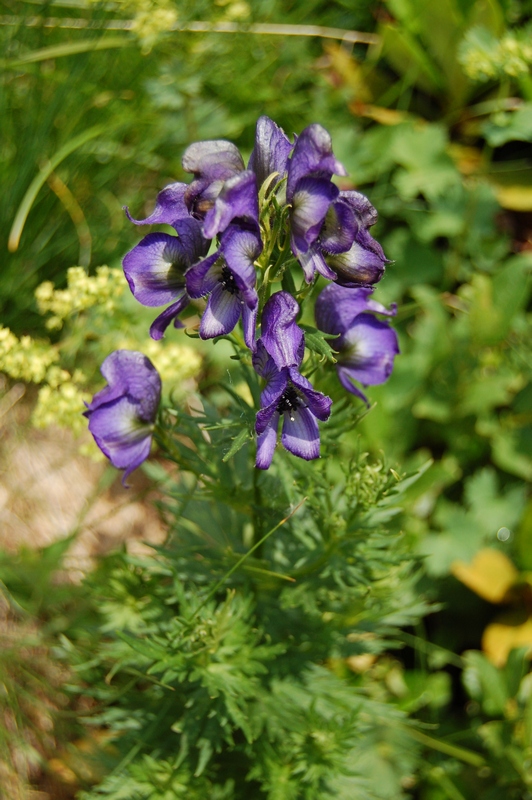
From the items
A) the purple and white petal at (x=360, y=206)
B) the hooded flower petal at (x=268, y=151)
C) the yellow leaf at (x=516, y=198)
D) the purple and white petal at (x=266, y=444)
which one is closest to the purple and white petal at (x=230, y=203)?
the hooded flower petal at (x=268, y=151)

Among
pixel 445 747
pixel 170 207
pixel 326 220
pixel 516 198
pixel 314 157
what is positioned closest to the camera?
pixel 314 157

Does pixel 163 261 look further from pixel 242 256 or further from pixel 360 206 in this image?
pixel 360 206

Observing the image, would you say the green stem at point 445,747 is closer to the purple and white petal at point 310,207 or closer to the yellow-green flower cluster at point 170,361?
the yellow-green flower cluster at point 170,361

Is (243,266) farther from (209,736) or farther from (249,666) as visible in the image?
(209,736)

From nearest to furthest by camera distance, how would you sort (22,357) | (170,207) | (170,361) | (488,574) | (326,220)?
(326,220)
(170,207)
(22,357)
(170,361)
(488,574)

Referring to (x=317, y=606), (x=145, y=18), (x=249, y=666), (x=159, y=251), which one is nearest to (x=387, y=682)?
(x=317, y=606)

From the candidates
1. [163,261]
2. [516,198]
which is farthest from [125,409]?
[516,198]
